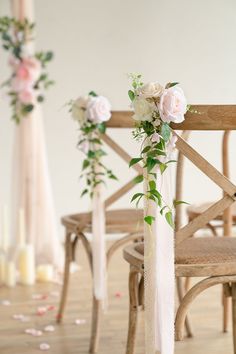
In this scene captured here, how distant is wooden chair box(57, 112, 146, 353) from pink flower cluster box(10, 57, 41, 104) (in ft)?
4.08

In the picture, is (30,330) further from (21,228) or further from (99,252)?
(21,228)

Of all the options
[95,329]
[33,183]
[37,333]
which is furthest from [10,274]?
[95,329]

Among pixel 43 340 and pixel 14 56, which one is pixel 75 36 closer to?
pixel 14 56

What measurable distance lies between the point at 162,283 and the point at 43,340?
117cm

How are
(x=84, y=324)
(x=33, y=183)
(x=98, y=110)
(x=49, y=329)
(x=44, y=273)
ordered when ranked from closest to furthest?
(x=98, y=110) < (x=49, y=329) < (x=84, y=324) < (x=44, y=273) < (x=33, y=183)

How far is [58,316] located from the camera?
11.6ft

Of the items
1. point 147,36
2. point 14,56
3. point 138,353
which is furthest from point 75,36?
point 138,353

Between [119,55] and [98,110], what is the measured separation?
110 inches

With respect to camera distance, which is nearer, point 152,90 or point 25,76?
point 152,90

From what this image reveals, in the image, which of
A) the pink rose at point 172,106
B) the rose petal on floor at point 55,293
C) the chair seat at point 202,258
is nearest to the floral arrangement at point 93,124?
the chair seat at point 202,258

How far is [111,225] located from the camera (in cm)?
331

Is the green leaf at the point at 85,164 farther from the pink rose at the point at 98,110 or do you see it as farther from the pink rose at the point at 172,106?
the pink rose at the point at 172,106

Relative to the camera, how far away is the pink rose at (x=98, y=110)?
10.1 ft

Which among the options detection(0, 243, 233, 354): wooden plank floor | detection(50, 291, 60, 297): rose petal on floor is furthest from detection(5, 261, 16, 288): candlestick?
detection(50, 291, 60, 297): rose petal on floor
